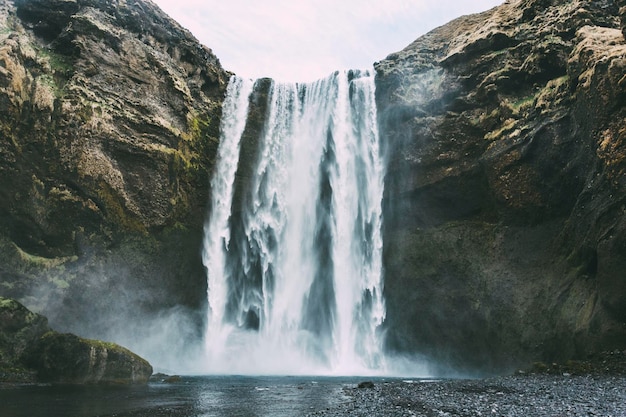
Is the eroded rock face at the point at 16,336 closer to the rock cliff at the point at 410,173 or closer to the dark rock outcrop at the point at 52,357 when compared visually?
the dark rock outcrop at the point at 52,357

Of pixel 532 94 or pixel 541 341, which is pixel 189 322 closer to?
pixel 541 341

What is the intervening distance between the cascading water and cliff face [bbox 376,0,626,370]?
1652 mm

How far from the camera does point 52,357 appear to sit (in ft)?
52.7

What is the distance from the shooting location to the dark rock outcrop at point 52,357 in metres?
15.9

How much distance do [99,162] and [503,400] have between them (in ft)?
72.5

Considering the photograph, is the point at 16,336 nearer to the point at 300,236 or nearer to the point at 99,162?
the point at 99,162

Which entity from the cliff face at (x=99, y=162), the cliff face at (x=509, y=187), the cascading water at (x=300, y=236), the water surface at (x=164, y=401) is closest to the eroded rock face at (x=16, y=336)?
the water surface at (x=164, y=401)

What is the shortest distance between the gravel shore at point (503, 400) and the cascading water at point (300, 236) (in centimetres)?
1242

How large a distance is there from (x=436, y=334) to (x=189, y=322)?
14324 millimetres

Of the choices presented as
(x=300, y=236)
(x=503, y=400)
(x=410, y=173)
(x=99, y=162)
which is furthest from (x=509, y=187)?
(x=99, y=162)

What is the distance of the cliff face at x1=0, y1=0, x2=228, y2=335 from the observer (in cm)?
2283

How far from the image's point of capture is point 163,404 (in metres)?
11.2

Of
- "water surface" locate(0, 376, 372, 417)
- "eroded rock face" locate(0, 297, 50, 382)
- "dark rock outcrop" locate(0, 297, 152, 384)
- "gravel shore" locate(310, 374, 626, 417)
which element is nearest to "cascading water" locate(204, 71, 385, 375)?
"dark rock outcrop" locate(0, 297, 152, 384)

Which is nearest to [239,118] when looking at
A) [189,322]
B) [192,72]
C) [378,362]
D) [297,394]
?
[192,72]
